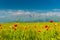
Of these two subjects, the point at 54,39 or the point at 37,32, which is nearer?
the point at 54,39

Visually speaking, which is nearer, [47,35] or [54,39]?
[54,39]

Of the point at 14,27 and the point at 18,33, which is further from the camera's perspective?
the point at 14,27

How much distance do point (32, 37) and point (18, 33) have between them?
46 cm

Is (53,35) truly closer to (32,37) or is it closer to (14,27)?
(32,37)

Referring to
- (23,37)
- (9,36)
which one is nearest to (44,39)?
(23,37)

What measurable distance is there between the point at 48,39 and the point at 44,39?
12 cm

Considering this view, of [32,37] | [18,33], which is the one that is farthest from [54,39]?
[18,33]

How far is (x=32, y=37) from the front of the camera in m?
5.25

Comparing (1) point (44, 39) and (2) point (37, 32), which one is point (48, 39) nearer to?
(1) point (44, 39)

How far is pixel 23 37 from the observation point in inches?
207

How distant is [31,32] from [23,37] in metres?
0.29

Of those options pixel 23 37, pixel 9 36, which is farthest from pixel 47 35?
pixel 9 36

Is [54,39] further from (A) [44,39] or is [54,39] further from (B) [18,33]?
(B) [18,33]

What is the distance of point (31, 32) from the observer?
17.5ft
